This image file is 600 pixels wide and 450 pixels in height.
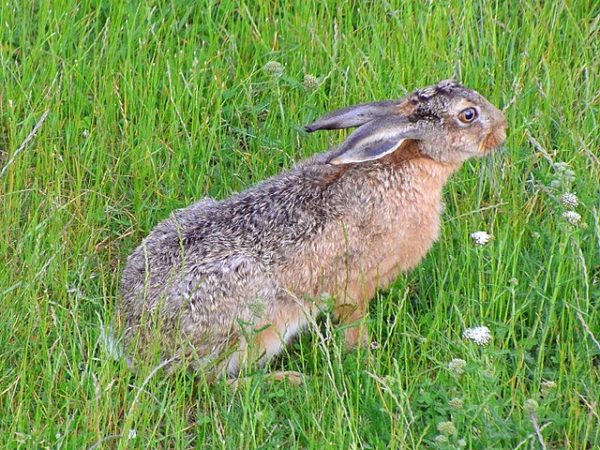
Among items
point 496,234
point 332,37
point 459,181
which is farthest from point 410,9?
point 496,234

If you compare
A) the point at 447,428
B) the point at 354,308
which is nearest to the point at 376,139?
the point at 354,308

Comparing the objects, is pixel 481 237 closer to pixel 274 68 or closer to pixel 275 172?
pixel 275 172

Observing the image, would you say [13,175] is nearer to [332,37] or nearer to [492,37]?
[332,37]

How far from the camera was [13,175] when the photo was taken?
6.12 meters

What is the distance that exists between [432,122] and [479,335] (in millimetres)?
1152

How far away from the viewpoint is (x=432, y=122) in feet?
18.9

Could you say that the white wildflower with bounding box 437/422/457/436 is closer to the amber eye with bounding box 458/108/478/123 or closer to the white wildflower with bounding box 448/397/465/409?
the white wildflower with bounding box 448/397/465/409

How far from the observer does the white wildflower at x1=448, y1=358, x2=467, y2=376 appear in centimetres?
472

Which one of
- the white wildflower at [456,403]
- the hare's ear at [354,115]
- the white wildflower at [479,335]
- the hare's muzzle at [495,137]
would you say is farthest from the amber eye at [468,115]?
the white wildflower at [456,403]

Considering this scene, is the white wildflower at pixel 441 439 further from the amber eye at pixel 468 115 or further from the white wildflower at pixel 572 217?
the amber eye at pixel 468 115

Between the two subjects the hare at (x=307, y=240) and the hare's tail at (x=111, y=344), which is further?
the hare at (x=307, y=240)

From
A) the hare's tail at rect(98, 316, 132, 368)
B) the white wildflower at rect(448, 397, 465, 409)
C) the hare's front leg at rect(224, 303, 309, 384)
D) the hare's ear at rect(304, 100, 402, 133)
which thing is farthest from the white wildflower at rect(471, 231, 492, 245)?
the hare's tail at rect(98, 316, 132, 368)

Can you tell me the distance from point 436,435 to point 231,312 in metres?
1.00

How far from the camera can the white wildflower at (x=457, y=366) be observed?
15.5ft
